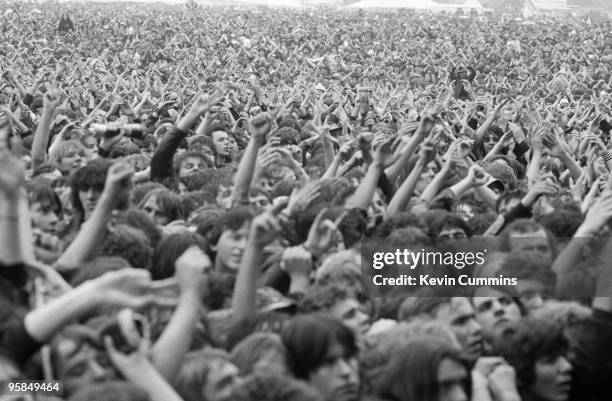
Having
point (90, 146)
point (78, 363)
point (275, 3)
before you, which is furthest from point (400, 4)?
point (78, 363)

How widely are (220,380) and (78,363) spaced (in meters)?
0.43

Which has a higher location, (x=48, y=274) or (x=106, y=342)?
(x=48, y=274)

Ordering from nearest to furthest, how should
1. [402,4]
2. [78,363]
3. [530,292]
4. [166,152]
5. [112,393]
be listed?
[112,393]
[78,363]
[530,292]
[166,152]
[402,4]

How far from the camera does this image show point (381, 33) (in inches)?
1329

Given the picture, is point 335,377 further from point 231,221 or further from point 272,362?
point 231,221

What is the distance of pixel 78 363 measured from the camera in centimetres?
394

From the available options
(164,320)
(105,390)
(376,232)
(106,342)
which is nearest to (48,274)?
(164,320)

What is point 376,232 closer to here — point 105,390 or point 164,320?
point 164,320

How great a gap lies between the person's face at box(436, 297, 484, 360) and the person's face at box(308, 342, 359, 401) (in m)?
0.60

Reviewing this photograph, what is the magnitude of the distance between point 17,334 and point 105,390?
492 mm

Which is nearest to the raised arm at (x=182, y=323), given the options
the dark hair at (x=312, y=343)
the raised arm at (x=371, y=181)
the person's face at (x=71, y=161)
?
the dark hair at (x=312, y=343)

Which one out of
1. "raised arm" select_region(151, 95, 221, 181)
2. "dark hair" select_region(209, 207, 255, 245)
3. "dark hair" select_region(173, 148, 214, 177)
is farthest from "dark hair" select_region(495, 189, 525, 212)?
"dark hair" select_region(209, 207, 255, 245)

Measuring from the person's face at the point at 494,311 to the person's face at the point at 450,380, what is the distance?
864 millimetres

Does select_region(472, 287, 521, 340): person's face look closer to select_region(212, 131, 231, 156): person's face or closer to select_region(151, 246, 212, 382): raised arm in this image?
select_region(151, 246, 212, 382): raised arm
